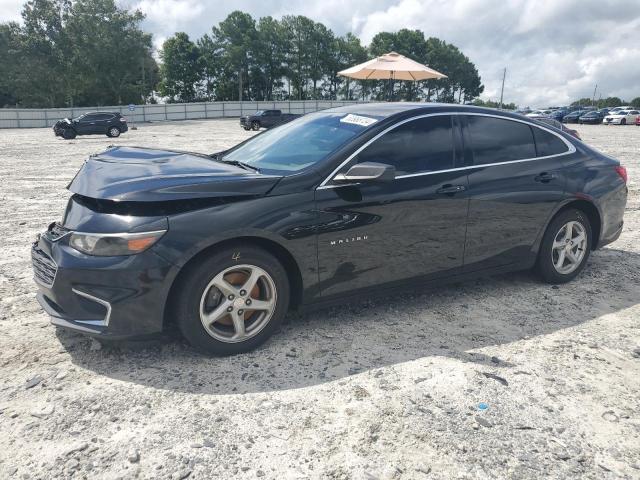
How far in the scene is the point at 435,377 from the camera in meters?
3.04

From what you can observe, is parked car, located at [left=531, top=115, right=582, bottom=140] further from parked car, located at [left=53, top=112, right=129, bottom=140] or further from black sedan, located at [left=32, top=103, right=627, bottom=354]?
parked car, located at [left=53, top=112, right=129, bottom=140]

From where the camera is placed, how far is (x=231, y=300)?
3113 millimetres

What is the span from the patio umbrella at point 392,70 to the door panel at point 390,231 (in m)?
13.9

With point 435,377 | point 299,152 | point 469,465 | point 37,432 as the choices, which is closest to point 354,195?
point 299,152

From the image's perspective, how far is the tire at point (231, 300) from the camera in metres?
2.97

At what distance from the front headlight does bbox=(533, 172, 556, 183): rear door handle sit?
10.3 feet

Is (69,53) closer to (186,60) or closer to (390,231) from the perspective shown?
(186,60)

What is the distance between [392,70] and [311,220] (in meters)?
14.7

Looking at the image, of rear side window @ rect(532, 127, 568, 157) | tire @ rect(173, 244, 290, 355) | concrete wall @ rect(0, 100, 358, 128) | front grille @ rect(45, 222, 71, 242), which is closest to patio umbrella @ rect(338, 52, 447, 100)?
concrete wall @ rect(0, 100, 358, 128)

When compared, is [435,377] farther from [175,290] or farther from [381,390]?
[175,290]

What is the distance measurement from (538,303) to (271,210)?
8.19 feet

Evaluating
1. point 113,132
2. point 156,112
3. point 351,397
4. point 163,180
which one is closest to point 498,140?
point 351,397

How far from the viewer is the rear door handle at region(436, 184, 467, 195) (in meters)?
3.78

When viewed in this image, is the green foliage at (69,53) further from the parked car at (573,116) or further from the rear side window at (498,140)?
the rear side window at (498,140)
